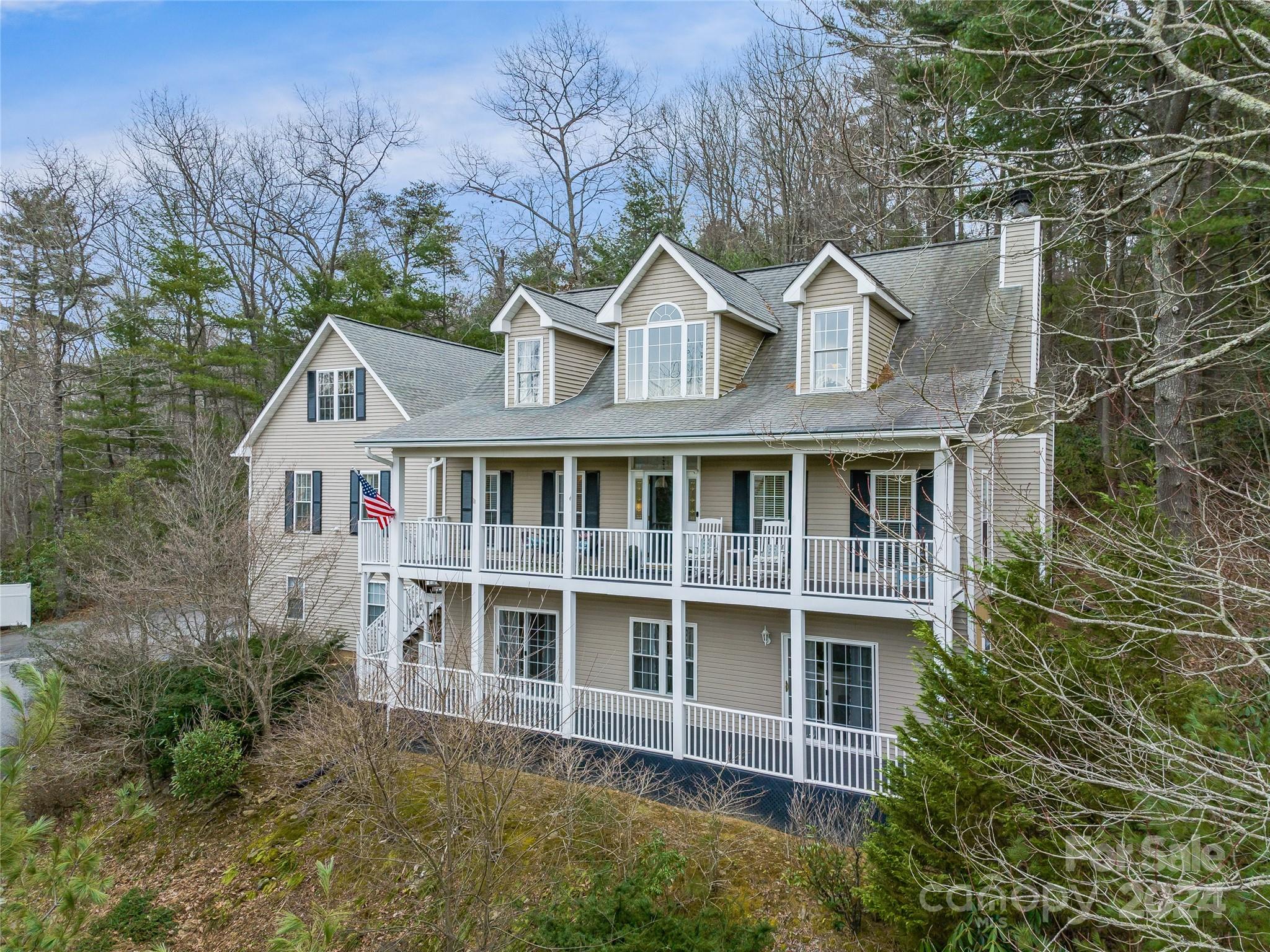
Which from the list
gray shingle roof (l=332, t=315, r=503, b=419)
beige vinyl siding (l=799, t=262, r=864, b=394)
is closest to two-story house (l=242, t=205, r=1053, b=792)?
beige vinyl siding (l=799, t=262, r=864, b=394)

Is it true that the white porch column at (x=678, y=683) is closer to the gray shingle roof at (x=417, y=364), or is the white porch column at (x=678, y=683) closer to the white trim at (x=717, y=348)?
the white trim at (x=717, y=348)

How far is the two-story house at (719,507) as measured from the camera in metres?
11.7

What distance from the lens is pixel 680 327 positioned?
48.6 feet

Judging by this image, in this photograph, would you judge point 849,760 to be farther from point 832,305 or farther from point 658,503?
point 832,305

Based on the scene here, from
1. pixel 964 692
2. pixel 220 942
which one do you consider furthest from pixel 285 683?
pixel 964 692

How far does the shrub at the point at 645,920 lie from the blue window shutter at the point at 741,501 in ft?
22.3

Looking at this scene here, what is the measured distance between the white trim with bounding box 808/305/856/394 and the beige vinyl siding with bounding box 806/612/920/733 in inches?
165

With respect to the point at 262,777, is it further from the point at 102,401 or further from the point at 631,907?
the point at 102,401

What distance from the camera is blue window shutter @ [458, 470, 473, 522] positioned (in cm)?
1788

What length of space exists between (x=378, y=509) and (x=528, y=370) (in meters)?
4.79

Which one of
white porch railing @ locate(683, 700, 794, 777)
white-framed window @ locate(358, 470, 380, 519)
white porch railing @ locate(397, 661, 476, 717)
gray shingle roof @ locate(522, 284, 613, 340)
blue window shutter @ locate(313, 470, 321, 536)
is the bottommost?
white porch railing @ locate(683, 700, 794, 777)

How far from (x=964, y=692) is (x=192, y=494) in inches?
681

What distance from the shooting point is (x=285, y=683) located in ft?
49.8

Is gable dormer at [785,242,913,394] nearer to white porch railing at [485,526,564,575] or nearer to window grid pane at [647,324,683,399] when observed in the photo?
window grid pane at [647,324,683,399]
